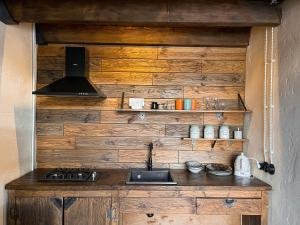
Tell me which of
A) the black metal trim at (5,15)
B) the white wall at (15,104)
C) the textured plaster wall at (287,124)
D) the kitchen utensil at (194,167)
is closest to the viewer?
the textured plaster wall at (287,124)

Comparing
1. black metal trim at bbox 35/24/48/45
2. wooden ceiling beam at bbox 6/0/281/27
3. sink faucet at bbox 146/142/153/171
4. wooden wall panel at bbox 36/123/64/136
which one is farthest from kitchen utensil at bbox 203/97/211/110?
black metal trim at bbox 35/24/48/45

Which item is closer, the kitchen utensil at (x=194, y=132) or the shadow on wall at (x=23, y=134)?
the shadow on wall at (x=23, y=134)

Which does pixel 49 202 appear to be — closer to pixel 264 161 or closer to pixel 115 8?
pixel 115 8

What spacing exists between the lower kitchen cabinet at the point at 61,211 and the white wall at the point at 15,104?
5.6 inches

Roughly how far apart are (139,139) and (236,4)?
1629 mm

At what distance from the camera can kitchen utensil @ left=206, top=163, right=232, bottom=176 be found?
2592 mm

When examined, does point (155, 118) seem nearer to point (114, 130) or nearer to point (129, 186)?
point (114, 130)

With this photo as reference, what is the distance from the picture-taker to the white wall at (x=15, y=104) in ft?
7.00

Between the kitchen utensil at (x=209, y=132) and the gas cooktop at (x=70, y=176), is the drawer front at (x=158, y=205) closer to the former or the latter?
the gas cooktop at (x=70, y=176)

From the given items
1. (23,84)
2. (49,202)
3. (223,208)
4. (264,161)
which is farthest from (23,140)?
(264,161)

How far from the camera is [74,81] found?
2.54 meters

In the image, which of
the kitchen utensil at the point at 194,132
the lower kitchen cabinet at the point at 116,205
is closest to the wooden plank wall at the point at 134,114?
the kitchen utensil at the point at 194,132

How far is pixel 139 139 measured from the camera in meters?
2.87

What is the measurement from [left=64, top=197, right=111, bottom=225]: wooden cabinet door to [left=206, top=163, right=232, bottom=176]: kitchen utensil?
3.63ft
